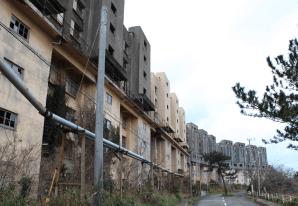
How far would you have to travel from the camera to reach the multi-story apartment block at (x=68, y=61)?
13.3 m

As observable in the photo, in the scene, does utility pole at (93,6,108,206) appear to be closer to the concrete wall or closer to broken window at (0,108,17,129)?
the concrete wall

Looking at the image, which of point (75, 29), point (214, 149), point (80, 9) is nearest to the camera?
point (75, 29)

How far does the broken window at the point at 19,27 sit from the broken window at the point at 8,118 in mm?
4610

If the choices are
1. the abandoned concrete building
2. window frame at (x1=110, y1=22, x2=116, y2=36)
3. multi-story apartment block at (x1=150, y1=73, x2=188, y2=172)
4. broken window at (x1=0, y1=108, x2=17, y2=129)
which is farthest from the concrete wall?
the abandoned concrete building

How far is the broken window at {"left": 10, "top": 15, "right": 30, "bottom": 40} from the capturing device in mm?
13845

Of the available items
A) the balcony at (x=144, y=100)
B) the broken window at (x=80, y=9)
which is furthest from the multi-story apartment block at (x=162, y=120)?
the broken window at (x=80, y=9)

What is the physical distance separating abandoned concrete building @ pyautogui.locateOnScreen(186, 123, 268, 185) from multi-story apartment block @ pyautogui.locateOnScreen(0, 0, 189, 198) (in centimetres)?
4480

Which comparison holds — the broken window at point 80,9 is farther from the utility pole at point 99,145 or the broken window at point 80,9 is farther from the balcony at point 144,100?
the utility pole at point 99,145

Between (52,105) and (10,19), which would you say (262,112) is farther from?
(10,19)

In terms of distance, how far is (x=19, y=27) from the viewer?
14.3 metres

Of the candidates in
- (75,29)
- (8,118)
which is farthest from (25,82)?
(75,29)

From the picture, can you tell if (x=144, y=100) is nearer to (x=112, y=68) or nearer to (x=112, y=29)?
(x=112, y=29)

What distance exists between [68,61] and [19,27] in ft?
16.7

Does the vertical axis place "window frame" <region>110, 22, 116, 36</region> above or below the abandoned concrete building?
above
